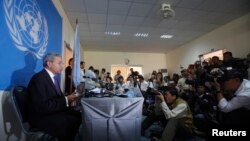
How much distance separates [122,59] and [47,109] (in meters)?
7.82

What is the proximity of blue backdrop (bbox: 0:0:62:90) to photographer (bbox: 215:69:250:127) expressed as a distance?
2.30m

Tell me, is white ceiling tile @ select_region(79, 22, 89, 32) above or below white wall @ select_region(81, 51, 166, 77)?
above

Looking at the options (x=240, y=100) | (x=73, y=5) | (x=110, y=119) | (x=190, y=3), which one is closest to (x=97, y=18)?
(x=73, y=5)

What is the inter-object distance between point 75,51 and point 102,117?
1.17 meters

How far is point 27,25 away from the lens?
224 centimetres

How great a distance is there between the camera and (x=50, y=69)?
71.4 inches

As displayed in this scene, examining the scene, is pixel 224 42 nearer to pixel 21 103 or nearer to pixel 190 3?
pixel 190 3

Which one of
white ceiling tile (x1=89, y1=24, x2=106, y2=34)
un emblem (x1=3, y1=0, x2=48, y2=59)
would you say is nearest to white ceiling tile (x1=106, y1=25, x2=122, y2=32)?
white ceiling tile (x1=89, y1=24, x2=106, y2=34)

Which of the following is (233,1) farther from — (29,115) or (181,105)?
(29,115)

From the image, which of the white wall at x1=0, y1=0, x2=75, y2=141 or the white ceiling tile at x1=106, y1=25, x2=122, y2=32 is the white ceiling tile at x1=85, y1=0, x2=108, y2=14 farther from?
the white wall at x1=0, y1=0, x2=75, y2=141

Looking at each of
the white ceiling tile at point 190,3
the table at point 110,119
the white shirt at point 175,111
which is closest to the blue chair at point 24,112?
the table at point 110,119

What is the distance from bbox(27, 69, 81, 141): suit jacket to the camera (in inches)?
60.4

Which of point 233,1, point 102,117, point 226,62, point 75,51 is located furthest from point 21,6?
point 233,1

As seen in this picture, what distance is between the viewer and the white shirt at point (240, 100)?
1844 millimetres
